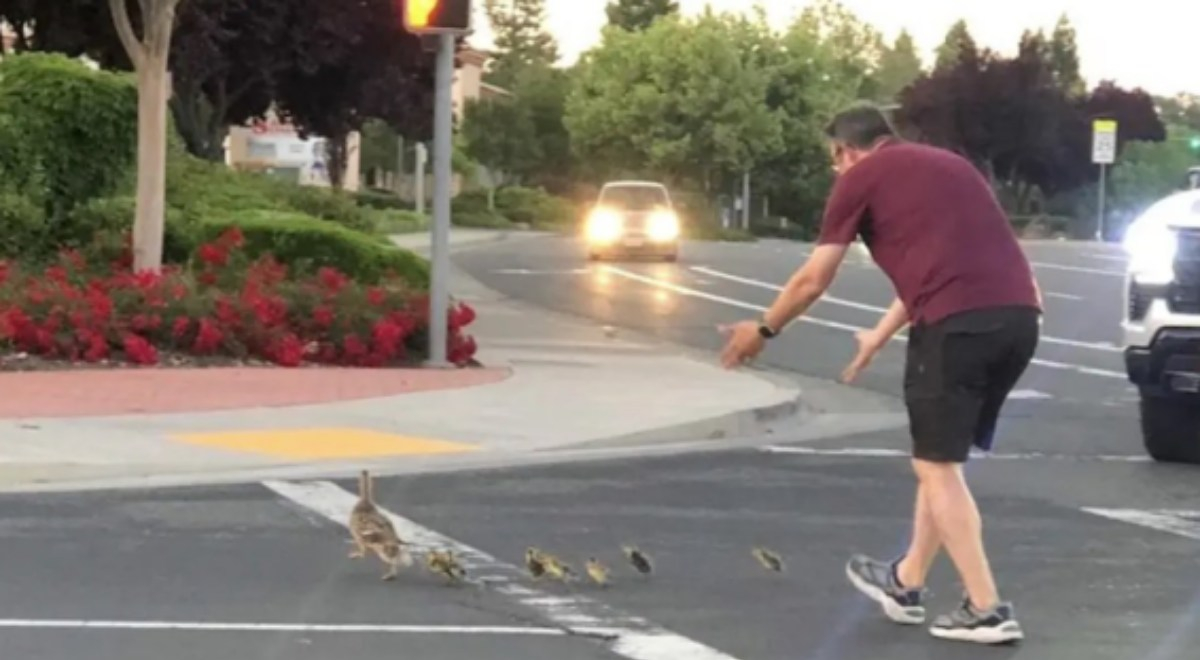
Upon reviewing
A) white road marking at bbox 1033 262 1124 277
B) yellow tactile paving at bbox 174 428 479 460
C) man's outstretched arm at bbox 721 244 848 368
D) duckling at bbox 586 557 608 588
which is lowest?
yellow tactile paving at bbox 174 428 479 460

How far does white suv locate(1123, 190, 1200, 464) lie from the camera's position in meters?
11.8

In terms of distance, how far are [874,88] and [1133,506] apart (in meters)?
108

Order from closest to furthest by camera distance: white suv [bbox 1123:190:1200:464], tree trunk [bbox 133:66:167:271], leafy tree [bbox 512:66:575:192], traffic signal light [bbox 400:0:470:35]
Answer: white suv [bbox 1123:190:1200:464] < traffic signal light [bbox 400:0:470:35] < tree trunk [bbox 133:66:167:271] < leafy tree [bbox 512:66:575:192]

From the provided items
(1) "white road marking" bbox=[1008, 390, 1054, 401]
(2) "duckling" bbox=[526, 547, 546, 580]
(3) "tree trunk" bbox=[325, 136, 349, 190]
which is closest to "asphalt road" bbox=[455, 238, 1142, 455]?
(1) "white road marking" bbox=[1008, 390, 1054, 401]

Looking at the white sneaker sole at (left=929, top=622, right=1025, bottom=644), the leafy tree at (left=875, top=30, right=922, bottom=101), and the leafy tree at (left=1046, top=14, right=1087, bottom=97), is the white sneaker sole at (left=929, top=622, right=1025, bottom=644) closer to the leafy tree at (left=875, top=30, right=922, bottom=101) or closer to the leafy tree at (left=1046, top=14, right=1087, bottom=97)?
the leafy tree at (left=1046, top=14, right=1087, bottom=97)

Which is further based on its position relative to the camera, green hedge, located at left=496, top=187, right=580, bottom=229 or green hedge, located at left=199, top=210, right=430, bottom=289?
green hedge, located at left=496, top=187, right=580, bottom=229

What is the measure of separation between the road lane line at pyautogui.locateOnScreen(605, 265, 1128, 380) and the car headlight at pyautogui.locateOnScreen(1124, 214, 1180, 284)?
3961mm

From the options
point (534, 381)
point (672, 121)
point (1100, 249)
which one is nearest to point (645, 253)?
point (1100, 249)

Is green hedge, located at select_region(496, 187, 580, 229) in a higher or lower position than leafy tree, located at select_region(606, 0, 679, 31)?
lower

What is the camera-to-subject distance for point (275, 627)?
741 centimetres

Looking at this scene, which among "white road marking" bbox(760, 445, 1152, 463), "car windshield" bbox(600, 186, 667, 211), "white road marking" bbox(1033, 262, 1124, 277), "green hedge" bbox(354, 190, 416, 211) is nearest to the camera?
"white road marking" bbox(760, 445, 1152, 463)

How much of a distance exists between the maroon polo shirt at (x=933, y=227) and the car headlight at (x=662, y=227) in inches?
1255

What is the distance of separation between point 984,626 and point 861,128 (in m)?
1.86

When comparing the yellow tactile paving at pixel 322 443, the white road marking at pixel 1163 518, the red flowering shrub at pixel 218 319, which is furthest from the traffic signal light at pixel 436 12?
the white road marking at pixel 1163 518
